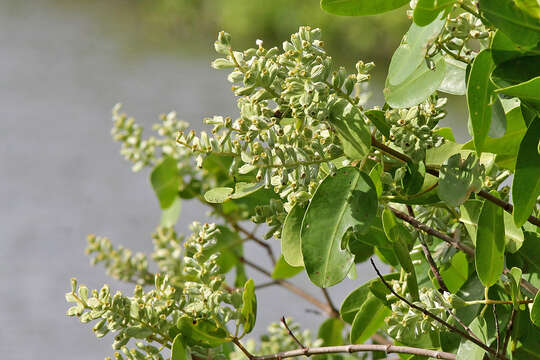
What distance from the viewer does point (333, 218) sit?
348mm

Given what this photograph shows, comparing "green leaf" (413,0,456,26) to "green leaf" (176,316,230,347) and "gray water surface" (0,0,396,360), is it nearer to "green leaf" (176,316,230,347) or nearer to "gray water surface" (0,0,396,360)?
"green leaf" (176,316,230,347)

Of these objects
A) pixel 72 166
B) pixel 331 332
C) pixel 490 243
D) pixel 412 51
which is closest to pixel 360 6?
pixel 412 51

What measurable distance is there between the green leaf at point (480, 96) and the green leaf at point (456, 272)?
0.11 m

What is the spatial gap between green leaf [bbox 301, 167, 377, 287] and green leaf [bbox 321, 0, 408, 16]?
75 mm

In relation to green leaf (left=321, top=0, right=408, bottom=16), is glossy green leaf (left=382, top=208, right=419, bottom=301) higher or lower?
lower

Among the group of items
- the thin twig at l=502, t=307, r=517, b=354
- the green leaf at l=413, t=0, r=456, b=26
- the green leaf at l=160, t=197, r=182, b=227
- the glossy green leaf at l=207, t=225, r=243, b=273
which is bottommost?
the thin twig at l=502, t=307, r=517, b=354

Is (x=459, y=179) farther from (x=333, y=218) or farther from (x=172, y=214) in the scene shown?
(x=172, y=214)

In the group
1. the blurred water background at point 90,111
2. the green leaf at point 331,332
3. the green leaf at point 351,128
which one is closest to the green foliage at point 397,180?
the green leaf at point 351,128

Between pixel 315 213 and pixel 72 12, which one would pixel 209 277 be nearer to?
pixel 315 213

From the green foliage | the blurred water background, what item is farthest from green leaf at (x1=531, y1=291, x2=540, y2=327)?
the blurred water background

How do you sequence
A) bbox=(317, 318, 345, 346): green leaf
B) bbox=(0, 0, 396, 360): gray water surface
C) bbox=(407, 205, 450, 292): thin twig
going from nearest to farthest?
bbox=(407, 205, 450, 292): thin twig → bbox=(317, 318, 345, 346): green leaf → bbox=(0, 0, 396, 360): gray water surface

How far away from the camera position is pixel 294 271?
69 centimetres

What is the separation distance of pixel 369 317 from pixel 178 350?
0.39ft

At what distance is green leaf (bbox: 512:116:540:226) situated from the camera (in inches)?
12.9
